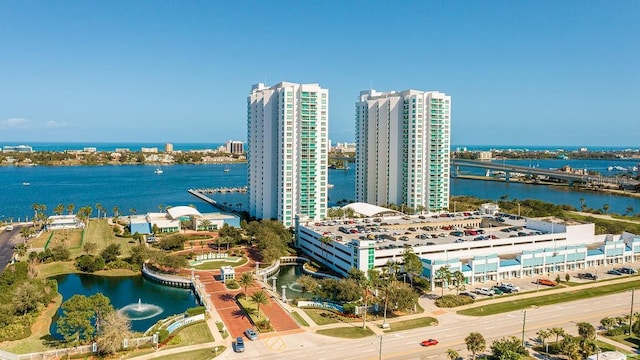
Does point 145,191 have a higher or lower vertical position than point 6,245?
higher

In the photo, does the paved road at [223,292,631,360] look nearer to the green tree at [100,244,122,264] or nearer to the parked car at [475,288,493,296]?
the parked car at [475,288,493,296]

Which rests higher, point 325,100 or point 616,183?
point 325,100

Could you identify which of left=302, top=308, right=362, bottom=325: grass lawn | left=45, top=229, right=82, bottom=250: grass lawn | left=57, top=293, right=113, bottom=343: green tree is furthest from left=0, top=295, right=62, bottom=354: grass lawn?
left=45, top=229, right=82, bottom=250: grass lawn

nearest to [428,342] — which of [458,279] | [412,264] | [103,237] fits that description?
[458,279]

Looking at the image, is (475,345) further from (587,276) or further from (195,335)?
(587,276)

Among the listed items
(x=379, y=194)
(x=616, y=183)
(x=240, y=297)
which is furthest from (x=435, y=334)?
(x=616, y=183)

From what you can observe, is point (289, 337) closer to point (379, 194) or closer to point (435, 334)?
point (435, 334)

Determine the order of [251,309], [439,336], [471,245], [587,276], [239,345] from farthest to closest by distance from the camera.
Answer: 1. [471,245]
2. [587,276]
3. [251,309]
4. [439,336]
5. [239,345]
